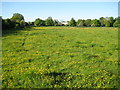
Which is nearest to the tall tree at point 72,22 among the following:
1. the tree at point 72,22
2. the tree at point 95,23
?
the tree at point 72,22

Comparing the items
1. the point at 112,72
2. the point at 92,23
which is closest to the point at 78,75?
the point at 112,72

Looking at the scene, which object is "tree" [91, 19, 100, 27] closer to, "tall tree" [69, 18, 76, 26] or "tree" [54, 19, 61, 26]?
"tall tree" [69, 18, 76, 26]

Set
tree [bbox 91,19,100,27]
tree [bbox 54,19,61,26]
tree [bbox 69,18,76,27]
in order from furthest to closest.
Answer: tree [bbox 54,19,61,26] → tree [bbox 69,18,76,27] → tree [bbox 91,19,100,27]

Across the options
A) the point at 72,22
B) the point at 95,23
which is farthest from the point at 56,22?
the point at 95,23

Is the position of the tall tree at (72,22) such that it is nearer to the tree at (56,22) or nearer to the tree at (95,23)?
the tree at (56,22)

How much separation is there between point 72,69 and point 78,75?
1218 mm

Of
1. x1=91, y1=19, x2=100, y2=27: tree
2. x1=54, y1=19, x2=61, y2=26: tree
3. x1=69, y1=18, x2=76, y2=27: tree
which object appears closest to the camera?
x1=91, y1=19, x2=100, y2=27: tree

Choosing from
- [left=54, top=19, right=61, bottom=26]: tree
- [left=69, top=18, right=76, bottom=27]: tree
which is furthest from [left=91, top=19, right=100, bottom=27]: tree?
[left=54, top=19, right=61, bottom=26]: tree

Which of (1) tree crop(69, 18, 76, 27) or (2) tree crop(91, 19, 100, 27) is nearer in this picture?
(2) tree crop(91, 19, 100, 27)

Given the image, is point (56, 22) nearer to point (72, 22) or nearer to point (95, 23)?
point (72, 22)

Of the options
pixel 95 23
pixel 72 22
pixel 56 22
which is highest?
pixel 56 22

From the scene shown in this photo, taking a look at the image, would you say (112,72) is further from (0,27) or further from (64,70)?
(0,27)

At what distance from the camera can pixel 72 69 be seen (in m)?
10.8

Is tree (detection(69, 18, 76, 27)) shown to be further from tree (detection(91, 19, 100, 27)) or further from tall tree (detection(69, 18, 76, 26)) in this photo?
tree (detection(91, 19, 100, 27))
